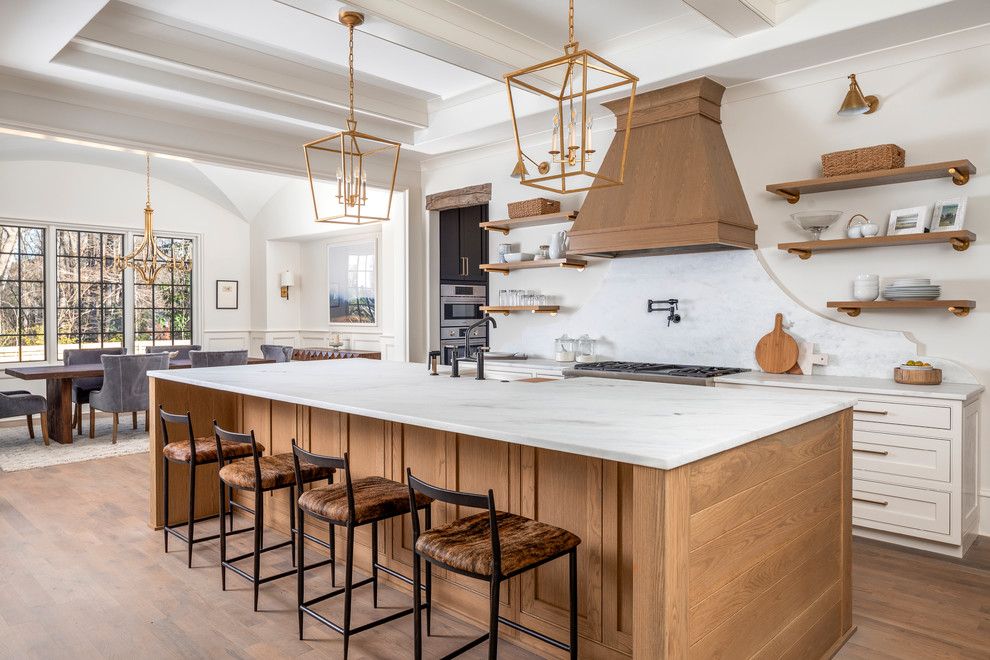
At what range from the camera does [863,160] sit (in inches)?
146

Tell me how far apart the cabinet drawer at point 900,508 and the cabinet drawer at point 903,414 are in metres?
0.35

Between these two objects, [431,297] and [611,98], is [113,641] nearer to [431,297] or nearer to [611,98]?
[611,98]

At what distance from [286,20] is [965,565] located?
188 inches

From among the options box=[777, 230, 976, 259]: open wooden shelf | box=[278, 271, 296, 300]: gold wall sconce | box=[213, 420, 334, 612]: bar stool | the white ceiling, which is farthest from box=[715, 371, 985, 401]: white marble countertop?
box=[278, 271, 296, 300]: gold wall sconce

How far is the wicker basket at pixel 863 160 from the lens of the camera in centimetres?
364

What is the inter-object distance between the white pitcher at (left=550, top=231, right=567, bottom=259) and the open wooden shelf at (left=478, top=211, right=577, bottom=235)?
0.15 meters

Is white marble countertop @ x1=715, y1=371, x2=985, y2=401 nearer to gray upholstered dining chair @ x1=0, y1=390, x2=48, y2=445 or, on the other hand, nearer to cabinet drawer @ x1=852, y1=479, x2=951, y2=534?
cabinet drawer @ x1=852, y1=479, x2=951, y2=534

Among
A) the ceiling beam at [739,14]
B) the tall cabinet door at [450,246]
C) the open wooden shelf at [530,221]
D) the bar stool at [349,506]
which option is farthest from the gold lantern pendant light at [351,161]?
the ceiling beam at [739,14]

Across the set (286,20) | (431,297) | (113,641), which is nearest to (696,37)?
(286,20)

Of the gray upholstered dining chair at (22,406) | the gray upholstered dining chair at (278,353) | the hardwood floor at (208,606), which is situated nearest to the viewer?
the hardwood floor at (208,606)

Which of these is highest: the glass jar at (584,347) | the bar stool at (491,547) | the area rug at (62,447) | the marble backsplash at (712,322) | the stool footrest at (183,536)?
the marble backsplash at (712,322)

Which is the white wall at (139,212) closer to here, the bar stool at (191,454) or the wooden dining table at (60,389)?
the wooden dining table at (60,389)

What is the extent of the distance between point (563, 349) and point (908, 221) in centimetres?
271

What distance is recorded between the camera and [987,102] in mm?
3533
